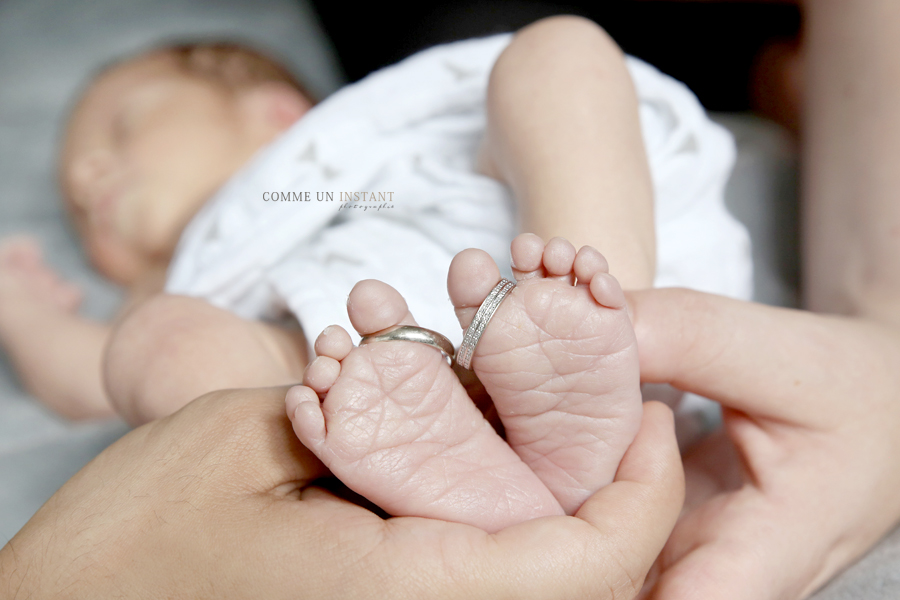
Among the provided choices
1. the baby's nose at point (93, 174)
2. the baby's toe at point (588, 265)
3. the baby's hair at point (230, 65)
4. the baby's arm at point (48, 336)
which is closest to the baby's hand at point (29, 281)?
the baby's arm at point (48, 336)

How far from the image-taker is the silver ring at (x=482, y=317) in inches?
16.5

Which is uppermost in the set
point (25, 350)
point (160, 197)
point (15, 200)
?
point (160, 197)

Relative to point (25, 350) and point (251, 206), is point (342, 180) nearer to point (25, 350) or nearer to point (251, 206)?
point (251, 206)

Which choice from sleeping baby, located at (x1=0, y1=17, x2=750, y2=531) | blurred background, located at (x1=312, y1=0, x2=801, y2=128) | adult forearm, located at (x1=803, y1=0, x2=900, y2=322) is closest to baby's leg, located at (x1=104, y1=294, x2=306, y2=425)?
sleeping baby, located at (x1=0, y1=17, x2=750, y2=531)

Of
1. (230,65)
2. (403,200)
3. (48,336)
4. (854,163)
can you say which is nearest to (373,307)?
(403,200)

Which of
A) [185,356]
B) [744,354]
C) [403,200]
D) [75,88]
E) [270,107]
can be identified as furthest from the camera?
[75,88]

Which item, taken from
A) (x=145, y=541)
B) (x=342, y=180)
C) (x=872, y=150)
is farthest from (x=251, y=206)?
(x=872, y=150)

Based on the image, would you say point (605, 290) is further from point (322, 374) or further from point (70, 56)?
point (70, 56)

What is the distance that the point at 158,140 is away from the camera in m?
1.09

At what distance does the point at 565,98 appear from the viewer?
64 cm

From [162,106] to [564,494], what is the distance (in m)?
1.02

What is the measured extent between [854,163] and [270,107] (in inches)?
37.0

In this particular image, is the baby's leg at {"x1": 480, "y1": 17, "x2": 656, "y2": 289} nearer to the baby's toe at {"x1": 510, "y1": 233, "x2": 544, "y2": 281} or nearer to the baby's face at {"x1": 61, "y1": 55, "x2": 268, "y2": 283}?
the baby's toe at {"x1": 510, "y1": 233, "x2": 544, "y2": 281}

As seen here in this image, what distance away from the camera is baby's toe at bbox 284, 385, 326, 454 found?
0.39m
